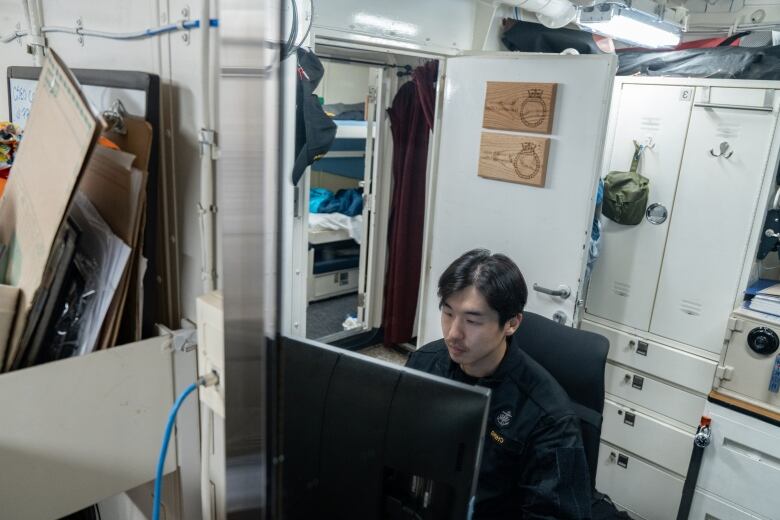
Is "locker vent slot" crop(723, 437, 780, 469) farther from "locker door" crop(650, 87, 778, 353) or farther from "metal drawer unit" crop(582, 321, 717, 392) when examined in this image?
"locker door" crop(650, 87, 778, 353)

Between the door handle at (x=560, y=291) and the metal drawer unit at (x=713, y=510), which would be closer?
the metal drawer unit at (x=713, y=510)

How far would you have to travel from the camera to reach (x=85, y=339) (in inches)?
35.7

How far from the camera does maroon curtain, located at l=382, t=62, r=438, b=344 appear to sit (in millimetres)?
3209

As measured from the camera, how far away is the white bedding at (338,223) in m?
3.96

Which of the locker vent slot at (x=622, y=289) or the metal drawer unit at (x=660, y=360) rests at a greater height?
the locker vent slot at (x=622, y=289)

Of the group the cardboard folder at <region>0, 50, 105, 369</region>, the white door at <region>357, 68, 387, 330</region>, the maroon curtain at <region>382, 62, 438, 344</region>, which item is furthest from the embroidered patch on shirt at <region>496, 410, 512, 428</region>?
the white door at <region>357, 68, 387, 330</region>

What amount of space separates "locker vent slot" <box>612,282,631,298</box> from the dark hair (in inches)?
48.7

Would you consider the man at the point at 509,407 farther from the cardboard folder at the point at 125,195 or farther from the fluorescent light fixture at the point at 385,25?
the fluorescent light fixture at the point at 385,25

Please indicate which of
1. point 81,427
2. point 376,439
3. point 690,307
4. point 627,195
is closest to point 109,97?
point 81,427

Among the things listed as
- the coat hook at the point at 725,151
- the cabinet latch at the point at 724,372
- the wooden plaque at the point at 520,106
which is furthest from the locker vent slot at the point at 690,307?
the wooden plaque at the point at 520,106

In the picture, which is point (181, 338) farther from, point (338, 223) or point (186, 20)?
point (338, 223)

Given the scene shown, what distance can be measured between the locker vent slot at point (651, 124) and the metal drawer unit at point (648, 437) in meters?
1.20

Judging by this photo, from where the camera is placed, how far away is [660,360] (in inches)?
89.2

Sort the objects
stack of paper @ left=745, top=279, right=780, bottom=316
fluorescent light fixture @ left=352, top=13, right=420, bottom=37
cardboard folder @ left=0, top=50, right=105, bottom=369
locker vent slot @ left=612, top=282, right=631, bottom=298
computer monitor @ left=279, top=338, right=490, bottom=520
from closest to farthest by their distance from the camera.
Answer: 1. computer monitor @ left=279, top=338, right=490, bottom=520
2. cardboard folder @ left=0, top=50, right=105, bottom=369
3. stack of paper @ left=745, top=279, right=780, bottom=316
4. fluorescent light fixture @ left=352, top=13, right=420, bottom=37
5. locker vent slot @ left=612, top=282, right=631, bottom=298
